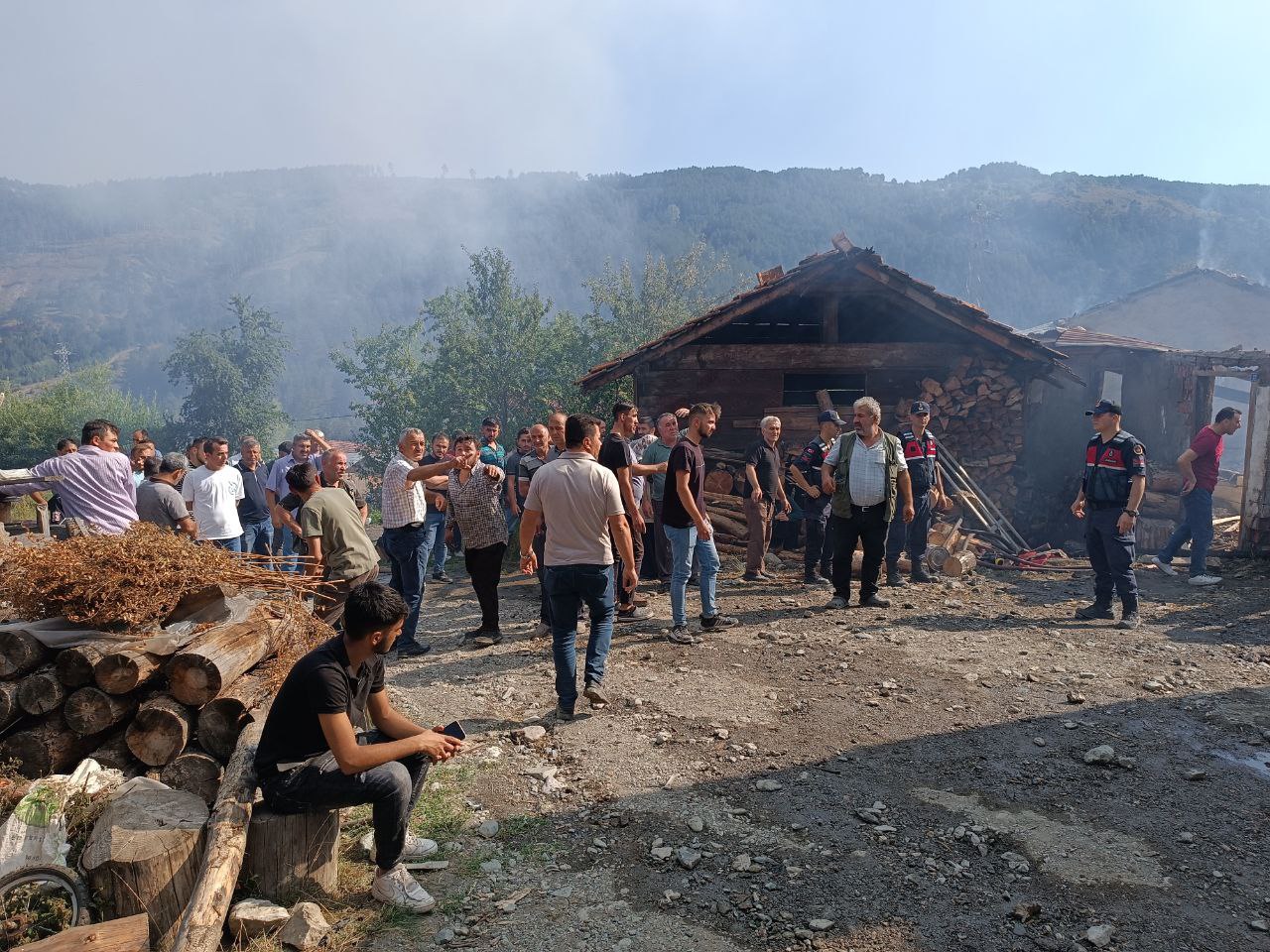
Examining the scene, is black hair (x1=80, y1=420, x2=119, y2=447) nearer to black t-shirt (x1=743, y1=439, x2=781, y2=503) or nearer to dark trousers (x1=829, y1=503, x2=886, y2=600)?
black t-shirt (x1=743, y1=439, x2=781, y2=503)

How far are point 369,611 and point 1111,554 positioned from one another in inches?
269

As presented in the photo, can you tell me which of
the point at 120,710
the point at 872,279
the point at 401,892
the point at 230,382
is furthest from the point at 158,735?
the point at 230,382

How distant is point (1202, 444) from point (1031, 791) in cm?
686

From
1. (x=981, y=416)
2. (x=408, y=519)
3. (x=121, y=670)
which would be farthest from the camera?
(x=981, y=416)

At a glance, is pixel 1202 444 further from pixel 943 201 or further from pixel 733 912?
pixel 943 201

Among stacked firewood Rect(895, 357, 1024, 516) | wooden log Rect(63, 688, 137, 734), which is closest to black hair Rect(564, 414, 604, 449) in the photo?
wooden log Rect(63, 688, 137, 734)

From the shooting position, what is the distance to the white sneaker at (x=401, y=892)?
336 cm

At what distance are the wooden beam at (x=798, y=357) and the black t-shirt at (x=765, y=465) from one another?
3388 millimetres

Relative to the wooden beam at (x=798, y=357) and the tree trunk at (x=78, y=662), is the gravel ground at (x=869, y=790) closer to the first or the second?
the tree trunk at (x=78, y=662)

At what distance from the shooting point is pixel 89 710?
3.96 meters

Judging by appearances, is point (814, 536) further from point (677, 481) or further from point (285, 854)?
point (285, 854)

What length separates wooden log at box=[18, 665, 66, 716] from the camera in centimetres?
395

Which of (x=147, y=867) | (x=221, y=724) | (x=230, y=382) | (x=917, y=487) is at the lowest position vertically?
(x=147, y=867)

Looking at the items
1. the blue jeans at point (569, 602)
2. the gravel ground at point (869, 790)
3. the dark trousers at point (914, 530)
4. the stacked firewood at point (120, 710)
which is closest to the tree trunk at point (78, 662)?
the stacked firewood at point (120, 710)
